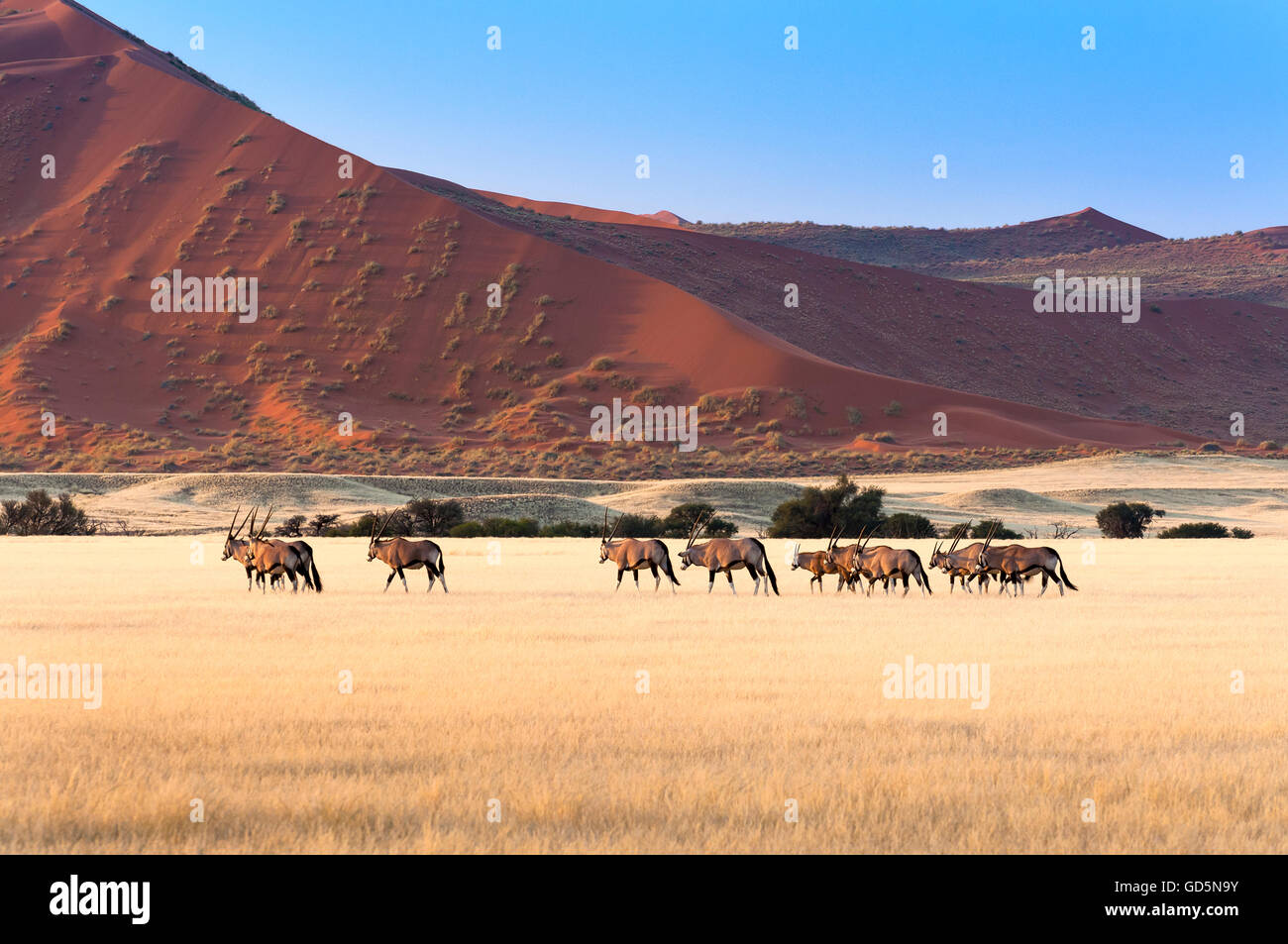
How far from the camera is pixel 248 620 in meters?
18.2

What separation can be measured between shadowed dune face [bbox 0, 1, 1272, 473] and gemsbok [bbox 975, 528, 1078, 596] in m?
56.5

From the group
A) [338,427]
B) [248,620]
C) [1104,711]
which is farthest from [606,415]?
[1104,711]

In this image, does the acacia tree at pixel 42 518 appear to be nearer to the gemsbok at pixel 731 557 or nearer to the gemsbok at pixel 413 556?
the gemsbok at pixel 413 556

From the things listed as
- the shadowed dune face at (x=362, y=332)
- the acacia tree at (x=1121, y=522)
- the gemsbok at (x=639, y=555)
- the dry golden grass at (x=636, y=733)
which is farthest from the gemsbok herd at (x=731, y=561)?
the shadowed dune face at (x=362, y=332)

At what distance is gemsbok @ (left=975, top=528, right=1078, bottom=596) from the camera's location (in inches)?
920

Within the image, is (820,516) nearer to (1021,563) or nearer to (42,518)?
(1021,563)

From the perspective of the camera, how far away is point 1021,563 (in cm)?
2362

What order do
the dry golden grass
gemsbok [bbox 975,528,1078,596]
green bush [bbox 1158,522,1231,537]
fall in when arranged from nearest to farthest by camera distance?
1. the dry golden grass
2. gemsbok [bbox 975,528,1078,596]
3. green bush [bbox 1158,522,1231,537]

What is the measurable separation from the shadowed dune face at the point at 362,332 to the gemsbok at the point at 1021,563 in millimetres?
56510

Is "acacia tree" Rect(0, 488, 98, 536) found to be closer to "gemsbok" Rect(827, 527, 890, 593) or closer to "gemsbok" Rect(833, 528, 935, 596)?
"gemsbok" Rect(827, 527, 890, 593)

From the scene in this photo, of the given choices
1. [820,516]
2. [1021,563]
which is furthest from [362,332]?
[1021,563]

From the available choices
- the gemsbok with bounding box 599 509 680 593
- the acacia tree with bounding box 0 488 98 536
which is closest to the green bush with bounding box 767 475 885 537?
the gemsbok with bounding box 599 509 680 593

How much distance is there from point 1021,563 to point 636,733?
15.5 meters

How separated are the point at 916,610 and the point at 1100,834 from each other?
1372cm
